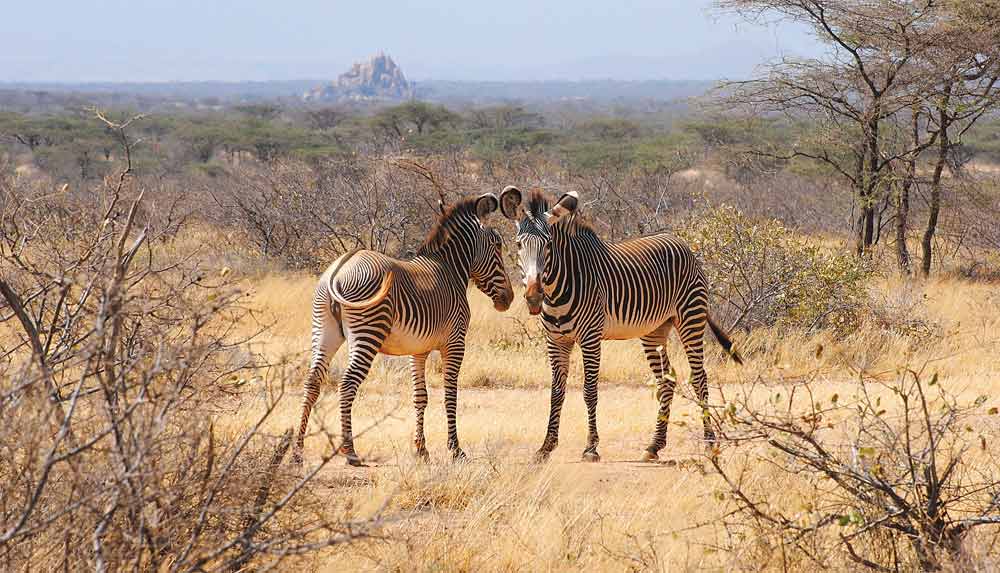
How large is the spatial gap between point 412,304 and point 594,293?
3.87 ft

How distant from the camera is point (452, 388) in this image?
6.46 meters

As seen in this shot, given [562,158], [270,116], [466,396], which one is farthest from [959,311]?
[270,116]

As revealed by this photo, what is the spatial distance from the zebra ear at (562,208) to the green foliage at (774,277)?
3975 mm

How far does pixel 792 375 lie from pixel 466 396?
293 centimetres

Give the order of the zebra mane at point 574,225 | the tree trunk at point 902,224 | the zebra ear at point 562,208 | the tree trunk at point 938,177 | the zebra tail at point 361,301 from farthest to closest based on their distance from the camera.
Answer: the tree trunk at point 902,224
the tree trunk at point 938,177
the zebra mane at point 574,225
the zebra ear at point 562,208
the zebra tail at point 361,301

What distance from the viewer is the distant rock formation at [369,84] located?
172 metres

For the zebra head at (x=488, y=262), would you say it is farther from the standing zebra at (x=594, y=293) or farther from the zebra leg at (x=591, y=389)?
the zebra leg at (x=591, y=389)

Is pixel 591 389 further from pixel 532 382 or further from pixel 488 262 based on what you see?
pixel 532 382

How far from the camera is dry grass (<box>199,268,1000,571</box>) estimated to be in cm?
426

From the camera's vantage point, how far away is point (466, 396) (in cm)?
853

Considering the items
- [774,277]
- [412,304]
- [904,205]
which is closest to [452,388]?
[412,304]

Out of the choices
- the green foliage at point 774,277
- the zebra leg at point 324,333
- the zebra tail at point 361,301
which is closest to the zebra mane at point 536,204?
the zebra tail at point 361,301

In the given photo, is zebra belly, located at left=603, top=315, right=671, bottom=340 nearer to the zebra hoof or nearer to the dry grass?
the dry grass

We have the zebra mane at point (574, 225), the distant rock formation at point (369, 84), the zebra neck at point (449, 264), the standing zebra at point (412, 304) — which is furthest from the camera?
the distant rock formation at point (369, 84)
